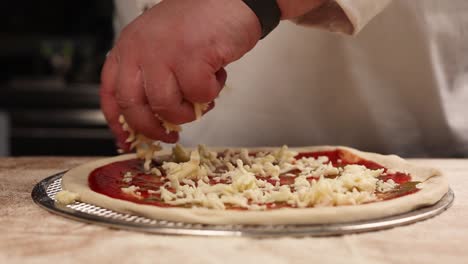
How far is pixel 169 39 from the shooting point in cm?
104

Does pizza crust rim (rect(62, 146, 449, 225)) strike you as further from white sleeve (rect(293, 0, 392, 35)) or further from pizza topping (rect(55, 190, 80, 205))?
white sleeve (rect(293, 0, 392, 35))

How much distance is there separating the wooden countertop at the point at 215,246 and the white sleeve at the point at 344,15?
1.27 ft

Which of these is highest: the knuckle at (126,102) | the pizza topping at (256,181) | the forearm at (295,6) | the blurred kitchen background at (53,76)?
the forearm at (295,6)

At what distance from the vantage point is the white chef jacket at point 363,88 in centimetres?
154

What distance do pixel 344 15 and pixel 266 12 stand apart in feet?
0.63

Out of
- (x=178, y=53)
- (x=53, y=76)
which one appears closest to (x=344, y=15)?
(x=178, y=53)

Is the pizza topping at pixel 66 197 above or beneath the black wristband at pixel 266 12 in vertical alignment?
beneath

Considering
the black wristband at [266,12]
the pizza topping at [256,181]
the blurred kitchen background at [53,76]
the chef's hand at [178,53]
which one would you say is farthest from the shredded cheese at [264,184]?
the blurred kitchen background at [53,76]

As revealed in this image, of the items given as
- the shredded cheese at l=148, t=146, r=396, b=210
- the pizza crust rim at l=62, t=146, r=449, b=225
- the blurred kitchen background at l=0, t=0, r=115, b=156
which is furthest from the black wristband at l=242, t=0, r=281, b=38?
the blurred kitchen background at l=0, t=0, r=115, b=156

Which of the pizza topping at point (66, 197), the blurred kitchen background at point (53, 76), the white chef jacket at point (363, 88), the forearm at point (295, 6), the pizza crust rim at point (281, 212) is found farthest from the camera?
the blurred kitchen background at point (53, 76)

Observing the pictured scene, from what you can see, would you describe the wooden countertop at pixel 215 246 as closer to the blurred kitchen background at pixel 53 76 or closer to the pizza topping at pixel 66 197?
the pizza topping at pixel 66 197

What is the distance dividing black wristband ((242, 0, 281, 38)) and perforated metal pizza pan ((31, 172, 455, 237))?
1.20 feet

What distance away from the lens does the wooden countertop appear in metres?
0.75

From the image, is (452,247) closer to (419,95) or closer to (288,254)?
(288,254)
